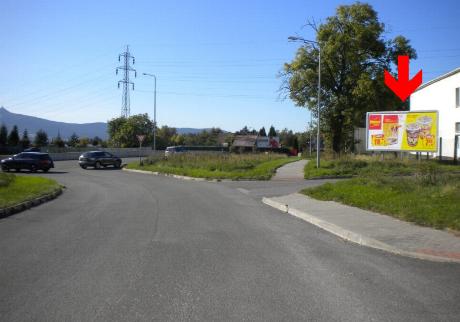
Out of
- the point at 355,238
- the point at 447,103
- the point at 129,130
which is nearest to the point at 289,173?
the point at 355,238

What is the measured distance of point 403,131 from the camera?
31.4 meters

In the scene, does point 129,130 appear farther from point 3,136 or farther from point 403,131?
point 403,131

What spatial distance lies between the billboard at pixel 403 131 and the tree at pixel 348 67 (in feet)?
33.1

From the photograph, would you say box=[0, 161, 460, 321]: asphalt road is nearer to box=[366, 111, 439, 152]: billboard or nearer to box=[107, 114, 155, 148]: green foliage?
box=[366, 111, 439, 152]: billboard

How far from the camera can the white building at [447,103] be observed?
38.7 metres

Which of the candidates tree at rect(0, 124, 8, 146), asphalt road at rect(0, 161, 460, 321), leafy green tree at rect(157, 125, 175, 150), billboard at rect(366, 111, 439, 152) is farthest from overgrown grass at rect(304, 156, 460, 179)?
leafy green tree at rect(157, 125, 175, 150)

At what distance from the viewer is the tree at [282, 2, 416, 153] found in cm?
4281

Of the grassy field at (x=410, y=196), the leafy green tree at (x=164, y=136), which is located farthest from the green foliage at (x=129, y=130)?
the grassy field at (x=410, y=196)

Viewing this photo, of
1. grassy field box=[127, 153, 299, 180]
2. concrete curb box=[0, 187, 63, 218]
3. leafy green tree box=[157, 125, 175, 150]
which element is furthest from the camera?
leafy green tree box=[157, 125, 175, 150]

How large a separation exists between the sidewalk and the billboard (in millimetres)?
5224

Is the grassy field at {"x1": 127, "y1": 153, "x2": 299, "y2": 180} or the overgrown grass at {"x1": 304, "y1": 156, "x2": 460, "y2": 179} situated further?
the grassy field at {"x1": 127, "y1": 153, "x2": 299, "y2": 180}

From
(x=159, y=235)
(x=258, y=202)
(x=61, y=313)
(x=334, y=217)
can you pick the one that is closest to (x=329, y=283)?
(x=61, y=313)

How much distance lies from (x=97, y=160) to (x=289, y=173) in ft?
66.9

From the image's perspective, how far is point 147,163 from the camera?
Result: 143 feet
